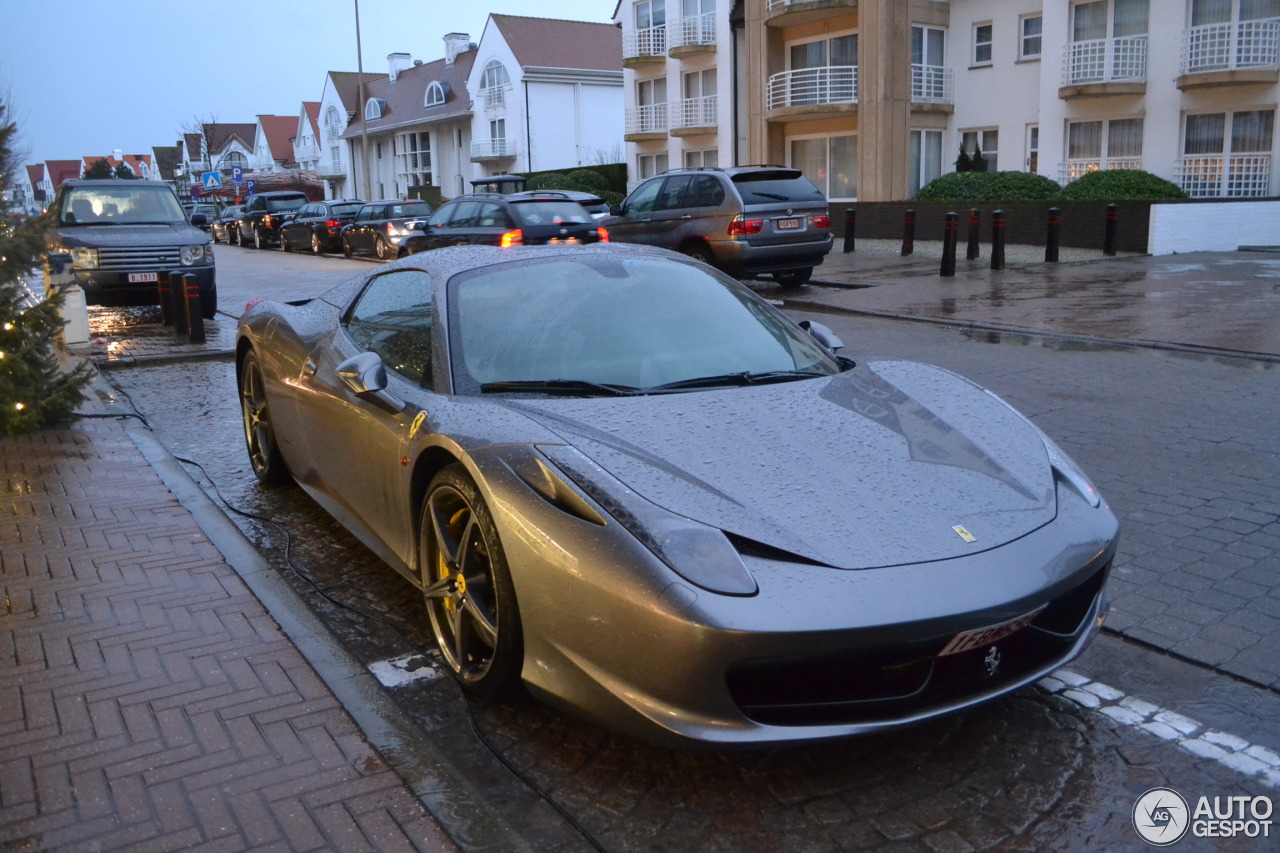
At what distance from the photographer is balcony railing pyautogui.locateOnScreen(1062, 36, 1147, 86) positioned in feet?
88.9

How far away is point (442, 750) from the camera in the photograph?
3346 millimetres

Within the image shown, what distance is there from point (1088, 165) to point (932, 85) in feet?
19.1

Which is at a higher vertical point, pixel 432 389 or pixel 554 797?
pixel 432 389

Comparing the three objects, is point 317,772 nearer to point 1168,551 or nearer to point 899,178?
point 1168,551

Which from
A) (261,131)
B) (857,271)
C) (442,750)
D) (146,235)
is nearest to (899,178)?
(857,271)

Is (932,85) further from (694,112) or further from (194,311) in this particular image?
(194,311)

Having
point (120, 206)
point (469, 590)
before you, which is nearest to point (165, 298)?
point (120, 206)

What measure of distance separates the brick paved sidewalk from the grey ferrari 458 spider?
0.52 metres

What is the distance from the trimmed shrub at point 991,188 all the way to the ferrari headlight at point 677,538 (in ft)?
76.1

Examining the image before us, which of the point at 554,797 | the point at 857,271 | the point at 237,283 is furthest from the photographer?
the point at 237,283

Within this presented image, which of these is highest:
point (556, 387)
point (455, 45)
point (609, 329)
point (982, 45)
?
point (455, 45)

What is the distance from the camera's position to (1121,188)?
23.5 metres

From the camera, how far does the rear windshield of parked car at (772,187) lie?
1628 centimetres

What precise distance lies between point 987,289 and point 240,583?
13.3 metres
